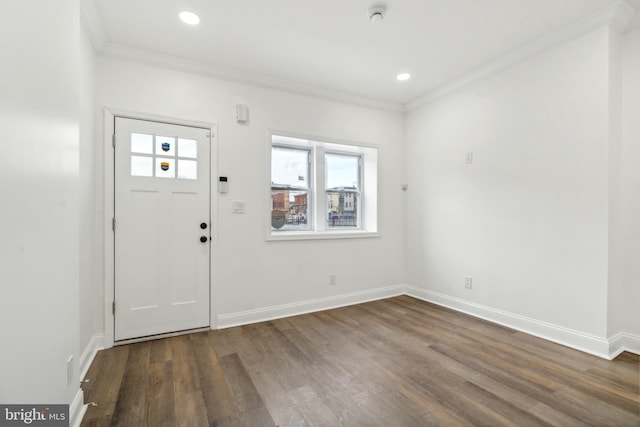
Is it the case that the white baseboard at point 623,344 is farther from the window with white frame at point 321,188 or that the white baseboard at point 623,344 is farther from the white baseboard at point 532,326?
the window with white frame at point 321,188

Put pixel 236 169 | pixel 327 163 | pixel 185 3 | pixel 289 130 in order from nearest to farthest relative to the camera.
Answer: pixel 185 3
pixel 236 169
pixel 289 130
pixel 327 163

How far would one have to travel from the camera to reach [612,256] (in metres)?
2.48

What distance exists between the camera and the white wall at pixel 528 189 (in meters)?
2.51

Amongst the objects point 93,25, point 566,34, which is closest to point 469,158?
point 566,34

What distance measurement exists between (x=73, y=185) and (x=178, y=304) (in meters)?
1.68

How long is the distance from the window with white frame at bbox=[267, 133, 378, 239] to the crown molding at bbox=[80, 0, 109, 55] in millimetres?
1806

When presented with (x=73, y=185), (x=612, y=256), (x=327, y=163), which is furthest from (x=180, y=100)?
(x=612, y=256)

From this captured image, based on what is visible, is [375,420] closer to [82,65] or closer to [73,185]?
[73,185]

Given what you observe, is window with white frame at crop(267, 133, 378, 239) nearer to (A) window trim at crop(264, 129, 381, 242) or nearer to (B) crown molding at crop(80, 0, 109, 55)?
(A) window trim at crop(264, 129, 381, 242)

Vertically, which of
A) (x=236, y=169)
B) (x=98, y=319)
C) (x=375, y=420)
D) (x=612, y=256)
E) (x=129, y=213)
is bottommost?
(x=375, y=420)

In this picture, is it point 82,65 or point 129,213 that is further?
point 129,213

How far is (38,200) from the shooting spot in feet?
4.09

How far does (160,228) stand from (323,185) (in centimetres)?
208

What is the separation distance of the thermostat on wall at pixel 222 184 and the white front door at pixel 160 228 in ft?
0.40
